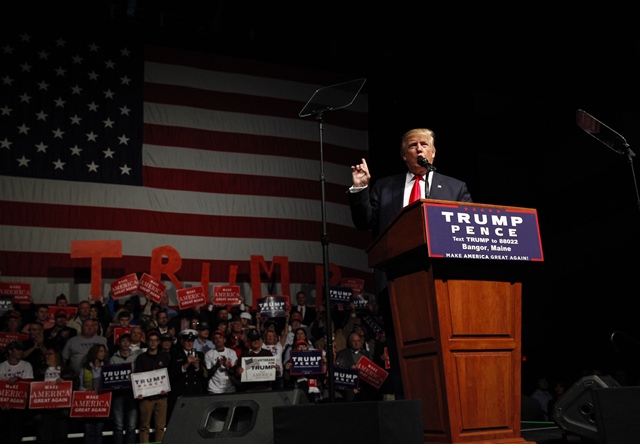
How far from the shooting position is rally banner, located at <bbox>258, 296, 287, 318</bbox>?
7.32 m

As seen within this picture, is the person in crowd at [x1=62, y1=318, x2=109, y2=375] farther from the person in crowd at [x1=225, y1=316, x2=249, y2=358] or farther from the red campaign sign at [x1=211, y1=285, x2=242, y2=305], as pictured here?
the red campaign sign at [x1=211, y1=285, x2=242, y2=305]

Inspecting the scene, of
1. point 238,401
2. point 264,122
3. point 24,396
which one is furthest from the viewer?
point 264,122

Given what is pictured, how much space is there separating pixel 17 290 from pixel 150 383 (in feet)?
8.10

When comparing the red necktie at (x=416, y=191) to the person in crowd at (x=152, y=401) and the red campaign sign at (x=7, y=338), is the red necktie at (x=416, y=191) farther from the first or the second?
the red campaign sign at (x=7, y=338)

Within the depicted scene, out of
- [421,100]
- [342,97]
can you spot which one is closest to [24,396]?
[342,97]

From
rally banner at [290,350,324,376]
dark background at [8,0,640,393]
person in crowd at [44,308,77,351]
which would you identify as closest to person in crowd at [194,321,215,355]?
rally banner at [290,350,324,376]

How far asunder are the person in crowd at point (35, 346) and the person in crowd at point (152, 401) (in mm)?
952

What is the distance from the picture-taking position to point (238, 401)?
2305 mm

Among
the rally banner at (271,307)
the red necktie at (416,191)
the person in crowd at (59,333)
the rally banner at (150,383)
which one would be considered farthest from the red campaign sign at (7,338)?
the red necktie at (416,191)

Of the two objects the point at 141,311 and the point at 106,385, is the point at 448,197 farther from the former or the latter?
the point at 141,311

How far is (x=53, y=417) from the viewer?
5555 millimetres

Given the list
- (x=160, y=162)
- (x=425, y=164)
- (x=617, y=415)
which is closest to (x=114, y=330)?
(x=160, y=162)

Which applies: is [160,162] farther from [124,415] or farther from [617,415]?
[617,415]

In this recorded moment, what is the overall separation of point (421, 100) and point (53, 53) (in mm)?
5135
